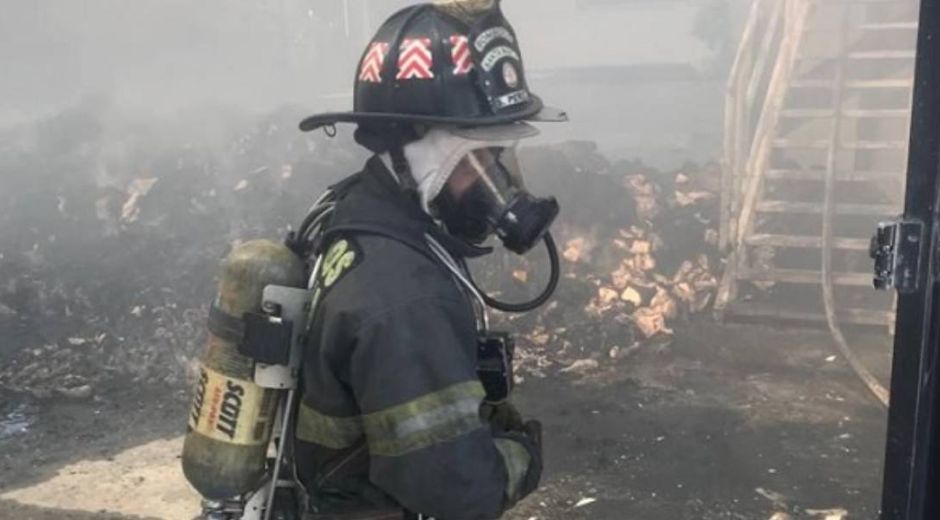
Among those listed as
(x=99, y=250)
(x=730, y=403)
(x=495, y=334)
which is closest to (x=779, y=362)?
(x=730, y=403)

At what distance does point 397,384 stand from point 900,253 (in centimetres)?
99

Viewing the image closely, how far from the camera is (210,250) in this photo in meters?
9.09

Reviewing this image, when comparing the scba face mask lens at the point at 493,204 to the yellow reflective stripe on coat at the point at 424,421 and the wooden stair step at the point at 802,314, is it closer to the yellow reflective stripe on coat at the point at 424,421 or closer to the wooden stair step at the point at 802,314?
the yellow reflective stripe on coat at the point at 424,421

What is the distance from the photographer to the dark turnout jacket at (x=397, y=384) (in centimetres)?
183

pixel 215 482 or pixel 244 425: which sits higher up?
pixel 244 425

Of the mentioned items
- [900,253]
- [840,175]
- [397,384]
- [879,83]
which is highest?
[879,83]

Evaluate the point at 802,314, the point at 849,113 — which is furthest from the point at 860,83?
the point at 802,314

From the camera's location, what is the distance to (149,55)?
1939cm

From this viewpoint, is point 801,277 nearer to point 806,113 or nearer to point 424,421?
point 806,113

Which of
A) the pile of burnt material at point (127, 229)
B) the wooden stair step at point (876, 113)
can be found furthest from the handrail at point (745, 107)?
the pile of burnt material at point (127, 229)

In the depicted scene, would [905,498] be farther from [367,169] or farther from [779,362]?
[779,362]

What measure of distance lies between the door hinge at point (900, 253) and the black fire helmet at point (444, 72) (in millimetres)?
907

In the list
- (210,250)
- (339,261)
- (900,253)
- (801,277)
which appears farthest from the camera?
(210,250)

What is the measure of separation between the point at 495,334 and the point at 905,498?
989 millimetres
